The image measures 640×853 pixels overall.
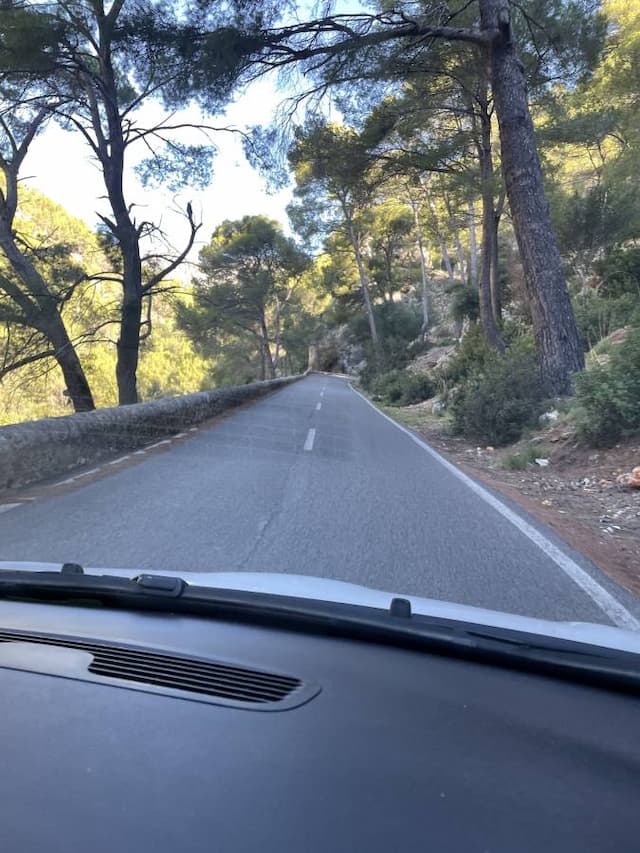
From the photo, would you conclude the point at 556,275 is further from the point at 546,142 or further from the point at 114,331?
the point at 114,331

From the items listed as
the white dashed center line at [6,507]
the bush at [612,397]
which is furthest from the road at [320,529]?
the bush at [612,397]

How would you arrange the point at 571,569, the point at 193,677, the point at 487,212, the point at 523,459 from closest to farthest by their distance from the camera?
1. the point at 193,677
2. the point at 571,569
3. the point at 523,459
4. the point at 487,212

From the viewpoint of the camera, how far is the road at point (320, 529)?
169 inches

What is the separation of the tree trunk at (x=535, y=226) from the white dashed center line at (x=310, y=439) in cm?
467

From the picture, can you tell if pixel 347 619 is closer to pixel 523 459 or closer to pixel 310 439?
pixel 523 459

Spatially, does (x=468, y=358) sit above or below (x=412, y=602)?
above

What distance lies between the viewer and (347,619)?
2381 millimetres

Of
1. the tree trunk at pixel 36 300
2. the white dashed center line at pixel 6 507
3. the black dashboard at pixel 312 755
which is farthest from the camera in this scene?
the tree trunk at pixel 36 300

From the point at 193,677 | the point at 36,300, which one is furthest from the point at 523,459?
the point at 36,300

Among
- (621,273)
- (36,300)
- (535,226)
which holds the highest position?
(621,273)

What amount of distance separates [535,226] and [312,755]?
12.1m

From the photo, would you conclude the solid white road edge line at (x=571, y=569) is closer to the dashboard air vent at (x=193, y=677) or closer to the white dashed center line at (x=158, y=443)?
the dashboard air vent at (x=193, y=677)

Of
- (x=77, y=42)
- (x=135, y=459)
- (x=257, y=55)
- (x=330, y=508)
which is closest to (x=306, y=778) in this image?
(x=330, y=508)

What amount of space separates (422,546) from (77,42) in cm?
1461
